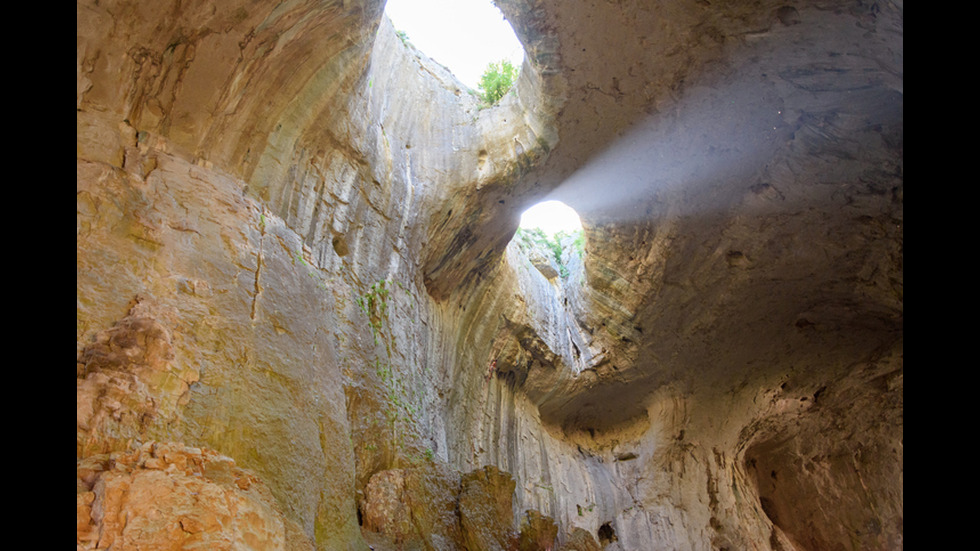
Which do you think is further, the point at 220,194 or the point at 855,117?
the point at 855,117

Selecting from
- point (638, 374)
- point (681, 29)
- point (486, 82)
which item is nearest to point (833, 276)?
point (638, 374)

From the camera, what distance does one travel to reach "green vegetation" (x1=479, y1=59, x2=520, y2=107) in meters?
10.9

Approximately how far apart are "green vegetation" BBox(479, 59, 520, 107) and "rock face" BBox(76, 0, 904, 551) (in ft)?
1.47

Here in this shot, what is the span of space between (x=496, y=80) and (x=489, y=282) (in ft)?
12.0

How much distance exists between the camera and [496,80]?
433 inches

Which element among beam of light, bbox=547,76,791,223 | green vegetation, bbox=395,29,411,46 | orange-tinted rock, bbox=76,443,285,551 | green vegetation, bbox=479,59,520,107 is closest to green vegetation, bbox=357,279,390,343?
orange-tinted rock, bbox=76,443,285,551

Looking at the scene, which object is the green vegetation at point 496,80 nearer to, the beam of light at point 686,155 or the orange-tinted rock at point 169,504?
the beam of light at point 686,155

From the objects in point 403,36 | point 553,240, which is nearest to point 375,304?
point 403,36

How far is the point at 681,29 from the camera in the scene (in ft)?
25.1

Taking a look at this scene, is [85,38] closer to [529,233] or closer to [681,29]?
[681,29]

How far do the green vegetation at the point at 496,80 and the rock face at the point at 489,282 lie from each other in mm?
448

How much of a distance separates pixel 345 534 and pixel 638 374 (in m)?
8.62

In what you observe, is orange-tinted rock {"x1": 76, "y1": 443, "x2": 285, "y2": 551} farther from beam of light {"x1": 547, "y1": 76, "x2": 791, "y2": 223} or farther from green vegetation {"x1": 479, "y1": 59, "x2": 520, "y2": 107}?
green vegetation {"x1": 479, "y1": 59, "x2": 520, "y2": 107}

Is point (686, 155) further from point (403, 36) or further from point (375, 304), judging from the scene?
point (403, 36)
